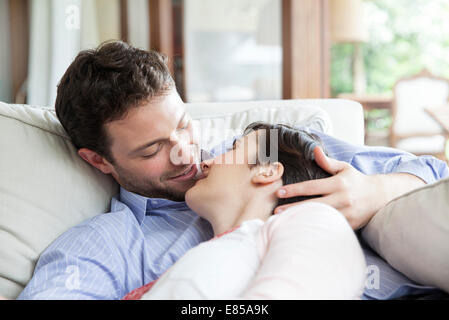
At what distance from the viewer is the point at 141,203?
118 centimetres

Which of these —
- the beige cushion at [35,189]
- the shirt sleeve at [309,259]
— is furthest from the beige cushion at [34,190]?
the shirt sleeve at [309,259]

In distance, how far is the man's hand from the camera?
929mm

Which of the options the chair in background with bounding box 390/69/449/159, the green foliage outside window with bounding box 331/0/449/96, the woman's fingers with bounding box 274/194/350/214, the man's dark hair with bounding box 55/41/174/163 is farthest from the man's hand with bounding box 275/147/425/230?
the green foliage outside window with bounding box 331/0/449/96

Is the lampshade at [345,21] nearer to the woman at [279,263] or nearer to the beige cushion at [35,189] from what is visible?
the beige cushion at [35,189]

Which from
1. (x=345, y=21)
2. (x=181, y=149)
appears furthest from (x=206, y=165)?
(x=345, y=21)

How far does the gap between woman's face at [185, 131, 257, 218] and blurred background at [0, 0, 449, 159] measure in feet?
7.71

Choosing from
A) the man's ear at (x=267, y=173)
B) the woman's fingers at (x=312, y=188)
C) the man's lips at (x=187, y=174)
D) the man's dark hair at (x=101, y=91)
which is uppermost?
the man's dark hair at (x=101, y=91)

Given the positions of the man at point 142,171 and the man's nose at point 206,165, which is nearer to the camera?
the man at point 142,171

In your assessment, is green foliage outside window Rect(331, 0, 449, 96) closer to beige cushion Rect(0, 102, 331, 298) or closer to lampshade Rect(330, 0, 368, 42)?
lampshade Rect(330, 0, 368, 42)

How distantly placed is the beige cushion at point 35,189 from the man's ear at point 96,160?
14mm

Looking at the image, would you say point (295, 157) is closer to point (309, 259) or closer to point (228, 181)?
point (228, 181)

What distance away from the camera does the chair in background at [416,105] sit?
4.18m
